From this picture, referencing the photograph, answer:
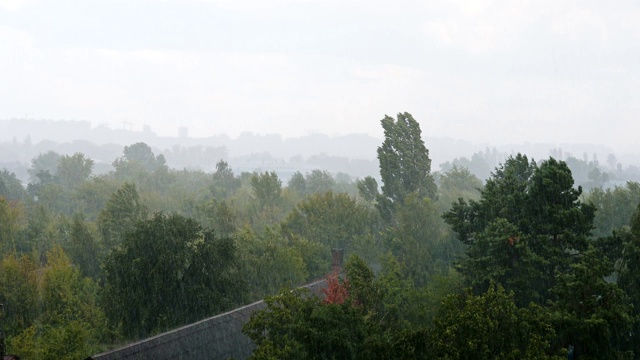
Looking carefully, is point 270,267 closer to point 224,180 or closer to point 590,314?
point 590,314

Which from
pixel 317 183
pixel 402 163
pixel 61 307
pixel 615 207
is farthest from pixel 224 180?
pixel 61 307

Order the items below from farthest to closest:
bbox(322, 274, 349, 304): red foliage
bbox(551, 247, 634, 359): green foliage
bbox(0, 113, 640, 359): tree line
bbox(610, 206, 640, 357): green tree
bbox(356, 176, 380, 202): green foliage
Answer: bbox(356, 176, 380, 202): green foliage → bbox(322, 274, 349, 304): red foliage → bbox(610, 206, 640, 357): green tree → bbox(551, 247, 634, 359): green foliage → bbox(0, 113, 640, 359): tree line

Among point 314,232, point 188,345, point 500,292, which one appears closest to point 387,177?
point 314,232

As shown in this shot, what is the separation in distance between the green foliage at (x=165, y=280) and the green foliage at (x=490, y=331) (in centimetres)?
2002

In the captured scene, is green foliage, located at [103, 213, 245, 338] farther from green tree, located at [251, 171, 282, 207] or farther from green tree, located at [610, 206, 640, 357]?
green tree, located at [251, 171, 282, 207]

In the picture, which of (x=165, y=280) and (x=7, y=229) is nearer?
(x=165, y=280)

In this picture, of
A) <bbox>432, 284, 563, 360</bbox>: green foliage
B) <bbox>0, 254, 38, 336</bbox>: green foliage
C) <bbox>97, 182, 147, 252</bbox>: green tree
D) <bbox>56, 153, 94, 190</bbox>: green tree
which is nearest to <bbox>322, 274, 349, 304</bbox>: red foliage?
<bbox>432, 284, 563, 360</bbox>: green foliage

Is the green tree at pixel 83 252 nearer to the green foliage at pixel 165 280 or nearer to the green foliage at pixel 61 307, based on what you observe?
the green foliage at pixel 61 307

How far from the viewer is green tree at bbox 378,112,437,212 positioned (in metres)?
62.3

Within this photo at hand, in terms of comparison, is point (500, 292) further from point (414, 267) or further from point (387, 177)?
point (387, 177)

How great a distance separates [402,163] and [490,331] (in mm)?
41286

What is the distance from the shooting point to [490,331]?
22297mm

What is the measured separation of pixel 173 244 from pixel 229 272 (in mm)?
3934

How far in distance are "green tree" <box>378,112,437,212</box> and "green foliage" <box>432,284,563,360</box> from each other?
1502 inches
